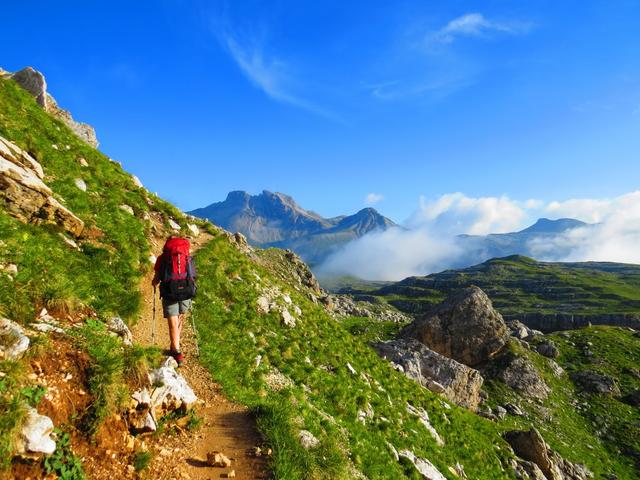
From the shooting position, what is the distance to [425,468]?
19.6 metres

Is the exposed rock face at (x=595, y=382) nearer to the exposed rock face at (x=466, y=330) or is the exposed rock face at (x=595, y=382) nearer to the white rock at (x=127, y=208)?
the exposed rock face at (x=466, y=330)

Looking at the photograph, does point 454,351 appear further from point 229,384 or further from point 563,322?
point 563,322

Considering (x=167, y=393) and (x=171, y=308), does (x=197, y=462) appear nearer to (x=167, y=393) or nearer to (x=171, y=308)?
(x=167, y=393)

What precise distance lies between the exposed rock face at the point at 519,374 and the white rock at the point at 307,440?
180 ft

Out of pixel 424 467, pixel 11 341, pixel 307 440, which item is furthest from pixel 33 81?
pixel 424 467

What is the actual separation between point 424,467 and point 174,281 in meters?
16.1

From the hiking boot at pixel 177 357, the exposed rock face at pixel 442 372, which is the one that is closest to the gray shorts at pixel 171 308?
the hiking boot at pixel 177 357

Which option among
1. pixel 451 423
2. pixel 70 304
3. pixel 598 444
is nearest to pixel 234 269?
pixel 70 304

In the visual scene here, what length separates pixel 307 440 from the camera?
490 inches

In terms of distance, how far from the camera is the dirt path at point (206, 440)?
32.9ft

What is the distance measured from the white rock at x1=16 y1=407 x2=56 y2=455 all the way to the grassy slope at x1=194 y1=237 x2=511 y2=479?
576cm

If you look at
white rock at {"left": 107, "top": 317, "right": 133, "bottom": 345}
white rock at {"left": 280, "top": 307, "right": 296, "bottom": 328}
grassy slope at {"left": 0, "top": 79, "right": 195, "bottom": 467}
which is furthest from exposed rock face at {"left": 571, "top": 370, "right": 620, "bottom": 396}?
white rock at {"left": 107, "top": 317, "right": 133, "bottom": 345}

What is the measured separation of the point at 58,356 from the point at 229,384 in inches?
264

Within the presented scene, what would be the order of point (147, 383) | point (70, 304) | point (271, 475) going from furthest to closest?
1. point (70, 304)
2. point (147, 383)
3. point (271, 475)
